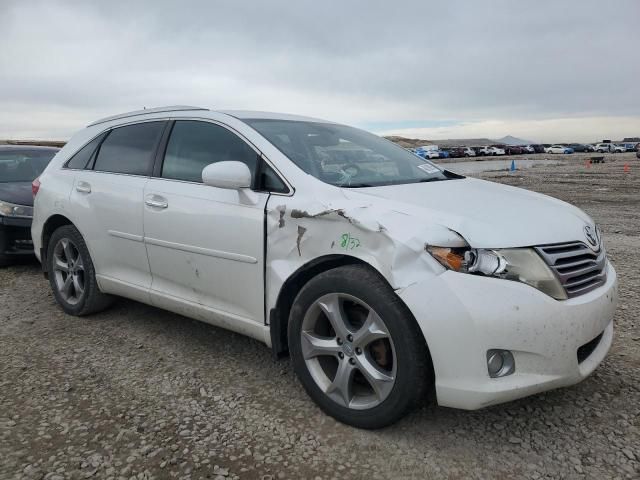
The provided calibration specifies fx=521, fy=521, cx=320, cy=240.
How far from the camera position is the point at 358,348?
254cm

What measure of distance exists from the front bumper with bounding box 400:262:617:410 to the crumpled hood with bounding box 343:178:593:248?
0.22 metres

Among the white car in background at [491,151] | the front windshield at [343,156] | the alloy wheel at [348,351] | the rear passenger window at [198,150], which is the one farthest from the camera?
the white car in background at [491,151]

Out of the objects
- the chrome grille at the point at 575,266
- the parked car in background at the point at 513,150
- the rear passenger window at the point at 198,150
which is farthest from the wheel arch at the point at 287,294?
the parked car in background at the point at 513,150

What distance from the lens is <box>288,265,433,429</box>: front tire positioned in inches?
91.7

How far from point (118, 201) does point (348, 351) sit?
2117mm

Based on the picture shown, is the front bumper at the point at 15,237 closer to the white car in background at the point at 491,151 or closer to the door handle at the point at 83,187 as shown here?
the door handle at the point at 83,187

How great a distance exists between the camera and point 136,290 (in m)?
3.72

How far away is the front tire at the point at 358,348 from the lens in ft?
7.64

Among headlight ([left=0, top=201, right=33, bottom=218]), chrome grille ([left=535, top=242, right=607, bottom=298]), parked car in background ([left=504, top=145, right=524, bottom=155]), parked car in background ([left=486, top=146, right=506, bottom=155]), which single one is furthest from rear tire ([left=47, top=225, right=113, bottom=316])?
parked car in background ([left=504, top=145, right=524, bottom=155])

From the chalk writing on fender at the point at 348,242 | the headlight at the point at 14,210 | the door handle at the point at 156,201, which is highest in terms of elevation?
the door handle at the point at 156,201

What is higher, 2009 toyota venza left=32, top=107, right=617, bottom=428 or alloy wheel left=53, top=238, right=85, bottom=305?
2009 toyota venza left=32, top=107, right=617, bottom=428

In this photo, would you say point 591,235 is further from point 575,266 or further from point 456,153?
point 456,153

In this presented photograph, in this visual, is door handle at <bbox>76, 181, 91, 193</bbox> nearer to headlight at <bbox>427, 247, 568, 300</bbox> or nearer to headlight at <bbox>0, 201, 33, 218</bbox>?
headlight at <bbox>0, 201, 33, 218</bbox>

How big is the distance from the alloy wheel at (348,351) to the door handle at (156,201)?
1315 mm
